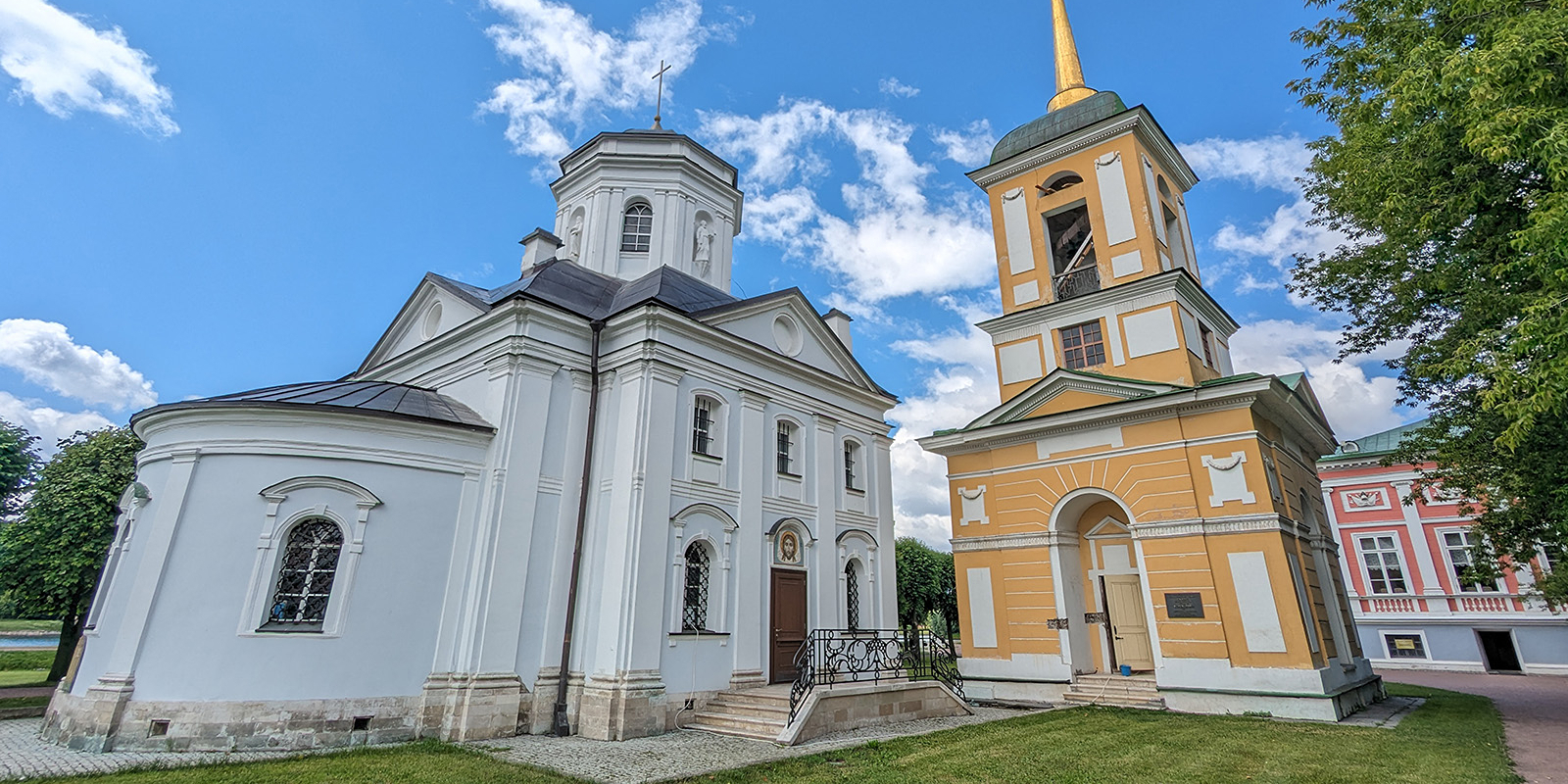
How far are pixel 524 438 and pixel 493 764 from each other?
504 cm

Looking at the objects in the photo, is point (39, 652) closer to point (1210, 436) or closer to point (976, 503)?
point (976, 503)

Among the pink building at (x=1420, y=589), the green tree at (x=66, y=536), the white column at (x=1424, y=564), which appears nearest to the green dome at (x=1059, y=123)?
the pink building at (x=1420, y=589)

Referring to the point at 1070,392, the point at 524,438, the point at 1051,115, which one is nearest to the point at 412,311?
the point at 524,438

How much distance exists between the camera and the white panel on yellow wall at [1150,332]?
15086mm

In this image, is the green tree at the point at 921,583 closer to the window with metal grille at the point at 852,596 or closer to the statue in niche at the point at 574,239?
the window with metal grille at the point at 852,596

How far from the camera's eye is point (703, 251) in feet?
61.2

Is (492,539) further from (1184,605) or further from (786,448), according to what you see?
(1184,605)

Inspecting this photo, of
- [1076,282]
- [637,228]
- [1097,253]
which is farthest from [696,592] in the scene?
[1097,253]

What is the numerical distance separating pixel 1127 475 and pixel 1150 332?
11.3ft

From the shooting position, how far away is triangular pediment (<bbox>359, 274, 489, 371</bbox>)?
13906mm

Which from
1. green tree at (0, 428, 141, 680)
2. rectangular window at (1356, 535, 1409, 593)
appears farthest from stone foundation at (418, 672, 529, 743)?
rectangular window at (1356, 535, 1409, 593)

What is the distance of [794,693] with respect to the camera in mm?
10539

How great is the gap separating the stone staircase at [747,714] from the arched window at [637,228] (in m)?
10.9

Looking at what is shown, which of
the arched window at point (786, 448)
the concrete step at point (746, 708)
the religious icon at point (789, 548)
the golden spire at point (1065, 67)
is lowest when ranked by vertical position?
the concrete step at point (746, 708)
